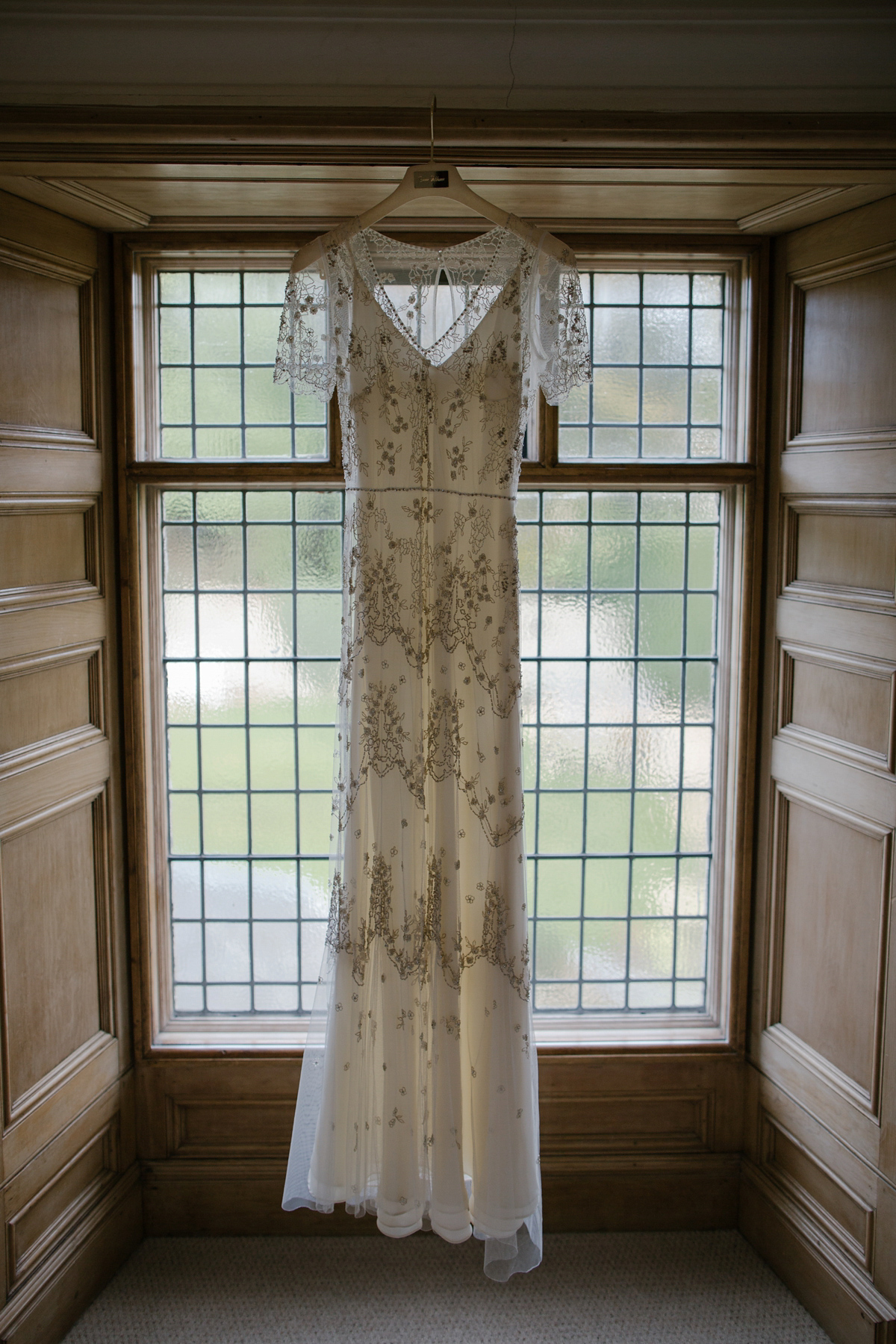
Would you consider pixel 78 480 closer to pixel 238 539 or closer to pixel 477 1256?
pixel 238 539

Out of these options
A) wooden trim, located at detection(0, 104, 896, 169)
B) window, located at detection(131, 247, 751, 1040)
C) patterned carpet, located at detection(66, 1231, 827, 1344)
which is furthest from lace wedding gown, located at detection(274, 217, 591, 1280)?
window, located at detection(131, 247, 751, 1040)

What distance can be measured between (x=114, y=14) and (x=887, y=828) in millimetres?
2347

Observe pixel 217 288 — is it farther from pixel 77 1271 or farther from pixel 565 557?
pixel 77 1271

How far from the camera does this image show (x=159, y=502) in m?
2.66

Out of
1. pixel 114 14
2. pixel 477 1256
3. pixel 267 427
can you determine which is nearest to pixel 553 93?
pixel 114 14

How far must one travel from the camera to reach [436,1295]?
2463mm

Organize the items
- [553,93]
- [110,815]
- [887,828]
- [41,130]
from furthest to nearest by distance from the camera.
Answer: [110,815]
[887,828]
[553,93]
[41,130]

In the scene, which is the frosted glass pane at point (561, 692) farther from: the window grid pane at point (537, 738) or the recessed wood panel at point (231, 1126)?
the recessed wood panel at point (231, 1126)

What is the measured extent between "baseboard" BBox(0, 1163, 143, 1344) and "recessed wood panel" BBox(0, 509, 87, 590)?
154cm

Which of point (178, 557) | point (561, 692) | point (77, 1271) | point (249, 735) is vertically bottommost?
point (77, 1271)

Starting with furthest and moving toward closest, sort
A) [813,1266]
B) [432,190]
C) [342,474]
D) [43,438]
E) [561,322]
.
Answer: [342,474] < [813,1266] < [43,438] < [561,322] < [432,190]

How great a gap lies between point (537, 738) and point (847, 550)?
3.07 feet

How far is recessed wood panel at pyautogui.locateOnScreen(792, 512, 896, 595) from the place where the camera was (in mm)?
2209

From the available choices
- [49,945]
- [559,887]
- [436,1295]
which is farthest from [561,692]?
[436,1295]
